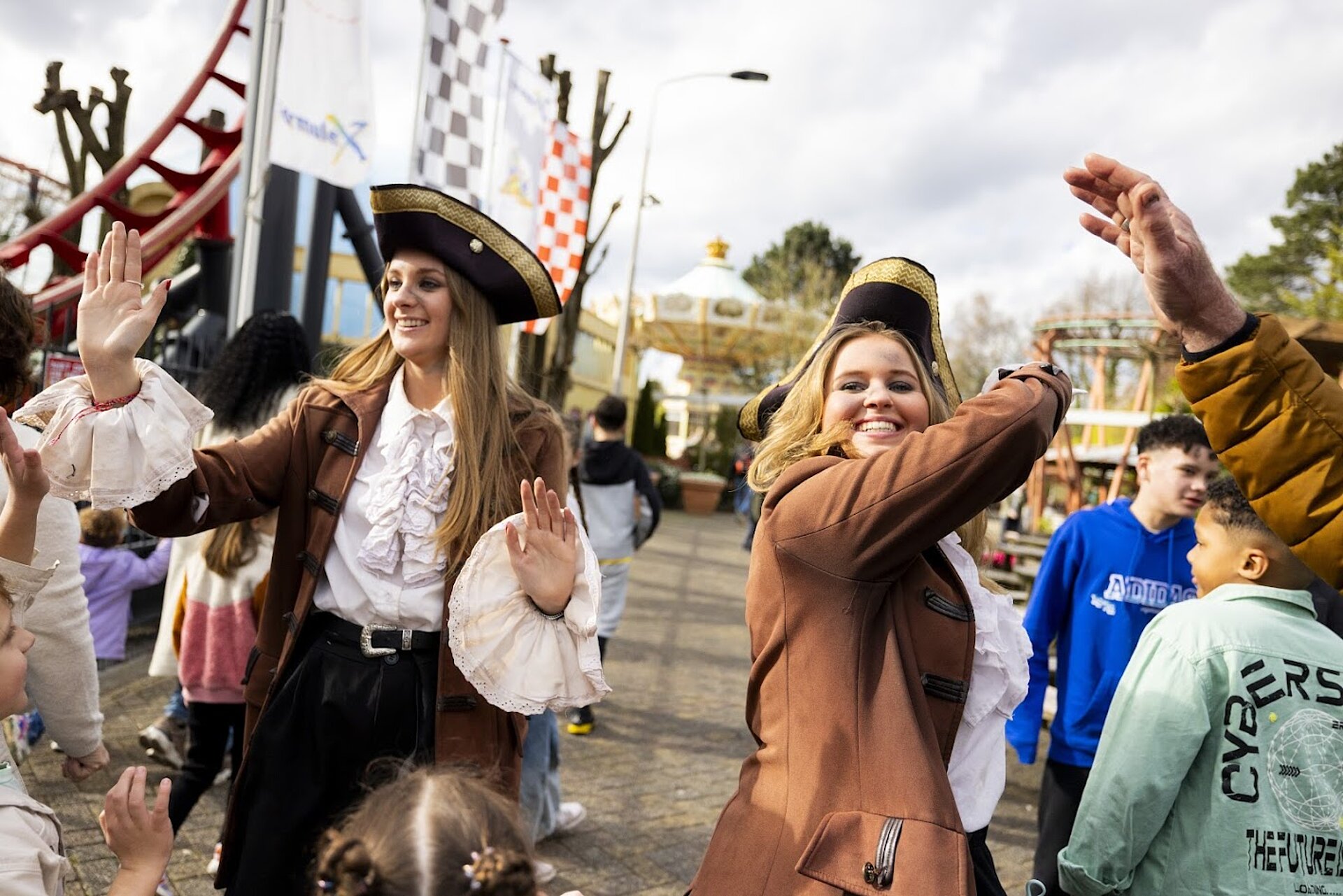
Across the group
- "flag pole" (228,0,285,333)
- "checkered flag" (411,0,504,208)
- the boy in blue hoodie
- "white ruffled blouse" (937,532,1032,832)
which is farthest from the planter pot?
"white ruffled blouse" (937,532,1032,832)

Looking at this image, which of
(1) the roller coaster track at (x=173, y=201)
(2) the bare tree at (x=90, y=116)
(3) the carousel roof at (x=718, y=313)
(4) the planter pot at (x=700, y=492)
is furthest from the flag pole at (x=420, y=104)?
(3) the carousel roof at (x=718, y=313)

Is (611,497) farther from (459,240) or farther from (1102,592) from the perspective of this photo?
(459,240)

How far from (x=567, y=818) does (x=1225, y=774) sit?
2.59 meters

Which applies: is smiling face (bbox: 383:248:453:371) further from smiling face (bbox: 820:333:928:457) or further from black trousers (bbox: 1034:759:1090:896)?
black trousers (bbox: 1034:759:1090:896)

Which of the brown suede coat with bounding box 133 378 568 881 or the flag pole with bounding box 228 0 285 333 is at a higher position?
the flag pole with bounding box 228 0 285 333

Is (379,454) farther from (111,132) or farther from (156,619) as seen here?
(111,132)

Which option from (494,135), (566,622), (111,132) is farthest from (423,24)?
(111,132)

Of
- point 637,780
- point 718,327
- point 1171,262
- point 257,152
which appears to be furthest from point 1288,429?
point 718,327

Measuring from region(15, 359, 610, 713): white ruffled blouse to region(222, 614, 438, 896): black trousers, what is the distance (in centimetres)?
11

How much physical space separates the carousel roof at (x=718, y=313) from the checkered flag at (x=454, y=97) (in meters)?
19.6

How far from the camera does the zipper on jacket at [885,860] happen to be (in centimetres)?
134

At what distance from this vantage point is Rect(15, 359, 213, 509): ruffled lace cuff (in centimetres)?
170

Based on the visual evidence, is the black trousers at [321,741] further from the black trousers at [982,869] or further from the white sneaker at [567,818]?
the white sneaker at [567,818]

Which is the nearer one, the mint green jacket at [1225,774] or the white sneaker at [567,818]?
the mint green jacket at [1225,774]
